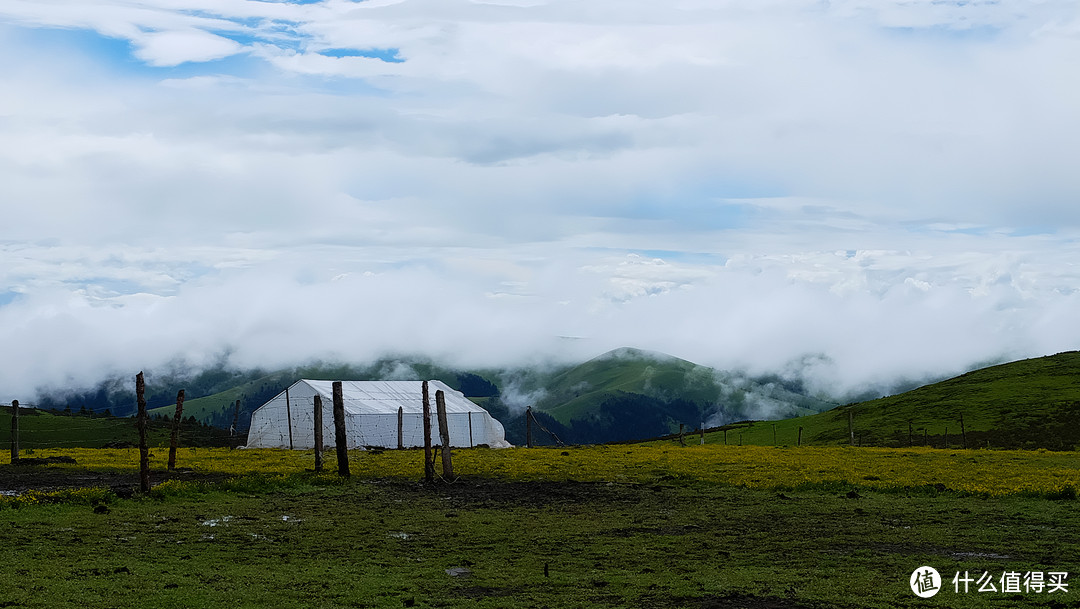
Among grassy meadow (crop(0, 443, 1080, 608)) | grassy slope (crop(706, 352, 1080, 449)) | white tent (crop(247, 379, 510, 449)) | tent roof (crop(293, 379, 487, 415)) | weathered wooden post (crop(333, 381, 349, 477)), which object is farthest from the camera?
grassy slope (crop(706, 352, 1080, 449))

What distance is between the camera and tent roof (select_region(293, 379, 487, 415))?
8231 centimetres

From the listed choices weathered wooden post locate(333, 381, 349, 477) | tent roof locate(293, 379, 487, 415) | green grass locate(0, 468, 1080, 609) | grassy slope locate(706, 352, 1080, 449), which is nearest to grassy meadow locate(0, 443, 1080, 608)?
green grass locate(0, 468, 1080, 609)

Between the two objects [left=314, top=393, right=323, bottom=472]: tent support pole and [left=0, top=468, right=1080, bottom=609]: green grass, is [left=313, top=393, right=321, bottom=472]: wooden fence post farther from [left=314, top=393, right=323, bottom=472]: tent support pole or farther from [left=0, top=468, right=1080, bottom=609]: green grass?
[left=0, top=468, right=1080, bottom=609]: green grass

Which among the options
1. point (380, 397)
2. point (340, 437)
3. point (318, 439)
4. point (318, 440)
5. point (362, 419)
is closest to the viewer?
point (340, 437)

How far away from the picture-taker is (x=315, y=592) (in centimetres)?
1532

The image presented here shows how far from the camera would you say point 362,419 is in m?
79.9

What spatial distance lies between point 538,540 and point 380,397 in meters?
66.4

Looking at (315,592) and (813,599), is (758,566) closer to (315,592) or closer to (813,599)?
(813,599)

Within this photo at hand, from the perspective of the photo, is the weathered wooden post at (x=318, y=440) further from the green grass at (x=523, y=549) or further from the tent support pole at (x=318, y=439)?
the green grass at (x=523, y=549)

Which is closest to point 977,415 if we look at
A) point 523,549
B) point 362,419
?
point 362,419

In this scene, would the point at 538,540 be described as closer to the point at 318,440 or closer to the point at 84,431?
the point at 318,440

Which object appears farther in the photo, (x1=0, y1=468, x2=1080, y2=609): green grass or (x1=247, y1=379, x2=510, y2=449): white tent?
(x1=247, y1=379, x2=510, y2=449): white tent

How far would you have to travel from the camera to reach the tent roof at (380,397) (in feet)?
270

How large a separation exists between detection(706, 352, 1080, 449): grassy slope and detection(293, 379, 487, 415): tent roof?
37.9 meters
